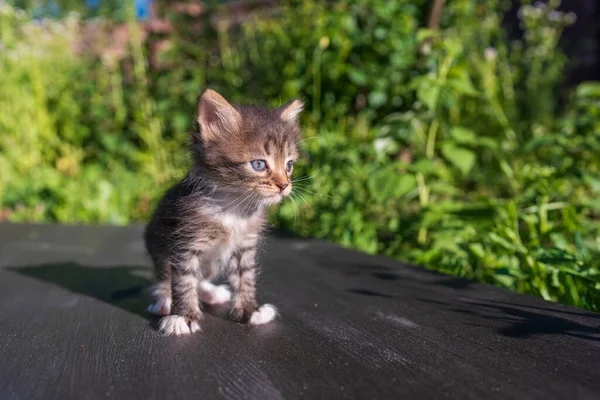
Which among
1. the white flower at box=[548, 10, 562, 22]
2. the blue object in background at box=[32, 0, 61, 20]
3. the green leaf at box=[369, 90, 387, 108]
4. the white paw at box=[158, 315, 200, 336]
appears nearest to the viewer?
the white paw at box=[158, 315, 200, 336]

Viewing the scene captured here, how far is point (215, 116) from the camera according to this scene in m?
2.07

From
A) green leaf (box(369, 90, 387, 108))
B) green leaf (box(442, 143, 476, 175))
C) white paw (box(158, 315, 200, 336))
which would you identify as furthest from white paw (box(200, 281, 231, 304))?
green leaf (box(369, 90, 387, 108))

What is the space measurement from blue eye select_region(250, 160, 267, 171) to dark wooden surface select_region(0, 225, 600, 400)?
24.4 inches

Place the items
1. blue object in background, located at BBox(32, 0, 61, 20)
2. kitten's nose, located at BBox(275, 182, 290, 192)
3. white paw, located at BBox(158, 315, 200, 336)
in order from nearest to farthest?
1. white paw, located at BBox(158, 315, 200, 336)
2. kitten's nose, located at BBox(275, 182, 290, 192)
3. blue object in background, located at BBox(32, 0, 61, 20)

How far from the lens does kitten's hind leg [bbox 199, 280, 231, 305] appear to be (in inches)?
93.0

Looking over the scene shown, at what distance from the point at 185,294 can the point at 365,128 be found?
366cm

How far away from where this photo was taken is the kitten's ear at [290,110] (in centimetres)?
223

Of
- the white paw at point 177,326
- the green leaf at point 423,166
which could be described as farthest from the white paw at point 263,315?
the green leaf at point 423,166

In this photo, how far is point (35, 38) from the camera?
7367 millimetres

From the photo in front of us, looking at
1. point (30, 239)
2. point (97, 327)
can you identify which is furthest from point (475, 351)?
point (30, 239)

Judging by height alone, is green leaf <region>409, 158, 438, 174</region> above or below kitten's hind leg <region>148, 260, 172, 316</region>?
above

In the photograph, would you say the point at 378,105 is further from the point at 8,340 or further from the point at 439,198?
the point at 8,340

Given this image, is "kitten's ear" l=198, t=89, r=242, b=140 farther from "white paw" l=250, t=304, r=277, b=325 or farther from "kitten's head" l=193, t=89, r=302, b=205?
"white paw" l=250, t=304, r=277, b=325

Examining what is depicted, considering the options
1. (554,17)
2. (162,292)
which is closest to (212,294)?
(162,292)
